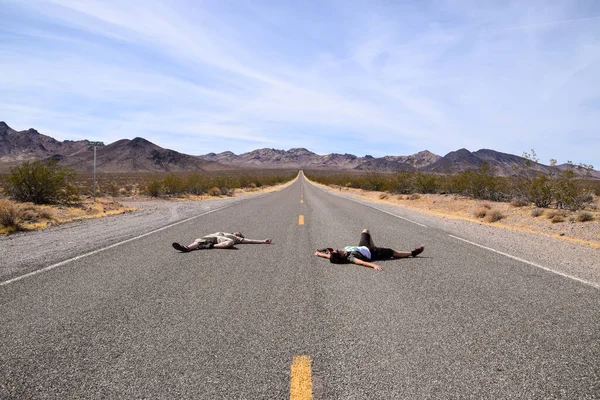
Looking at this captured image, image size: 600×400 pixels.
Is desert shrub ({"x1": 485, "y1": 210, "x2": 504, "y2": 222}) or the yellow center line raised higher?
desert shrub ({"x1": 485, "y1": 210, "x2": 504, "y2": 222})

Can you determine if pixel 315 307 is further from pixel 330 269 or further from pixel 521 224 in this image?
pixel 521 224

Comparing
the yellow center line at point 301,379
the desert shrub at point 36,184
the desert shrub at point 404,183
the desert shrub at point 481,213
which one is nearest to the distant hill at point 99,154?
the desert shrub at point 404,183

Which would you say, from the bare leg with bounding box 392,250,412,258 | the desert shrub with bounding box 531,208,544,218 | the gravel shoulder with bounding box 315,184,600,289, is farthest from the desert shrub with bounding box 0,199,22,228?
the desert shrub with bounding box 531,208,544,218

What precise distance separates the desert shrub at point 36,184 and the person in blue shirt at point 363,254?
15.8m

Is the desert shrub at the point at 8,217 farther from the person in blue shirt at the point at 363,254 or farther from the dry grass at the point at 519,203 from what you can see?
the dry grass at the point at 519,203

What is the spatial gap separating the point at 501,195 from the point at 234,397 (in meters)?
22.5

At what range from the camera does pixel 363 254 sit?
6820 mm

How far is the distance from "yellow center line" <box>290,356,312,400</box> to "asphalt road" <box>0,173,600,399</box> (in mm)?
30

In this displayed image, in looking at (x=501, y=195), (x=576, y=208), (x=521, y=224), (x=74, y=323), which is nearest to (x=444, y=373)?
(x=74, y=323)

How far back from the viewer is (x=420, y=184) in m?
30.7

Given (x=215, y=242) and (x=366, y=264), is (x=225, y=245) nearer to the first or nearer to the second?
(x=215, y=242)

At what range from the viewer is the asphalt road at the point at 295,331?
Answer: 2801 millimetres

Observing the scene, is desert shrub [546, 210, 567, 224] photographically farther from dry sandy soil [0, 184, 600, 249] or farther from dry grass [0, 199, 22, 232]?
dry grass [0, 199, 22, 232]

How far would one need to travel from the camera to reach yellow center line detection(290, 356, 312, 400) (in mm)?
2629
